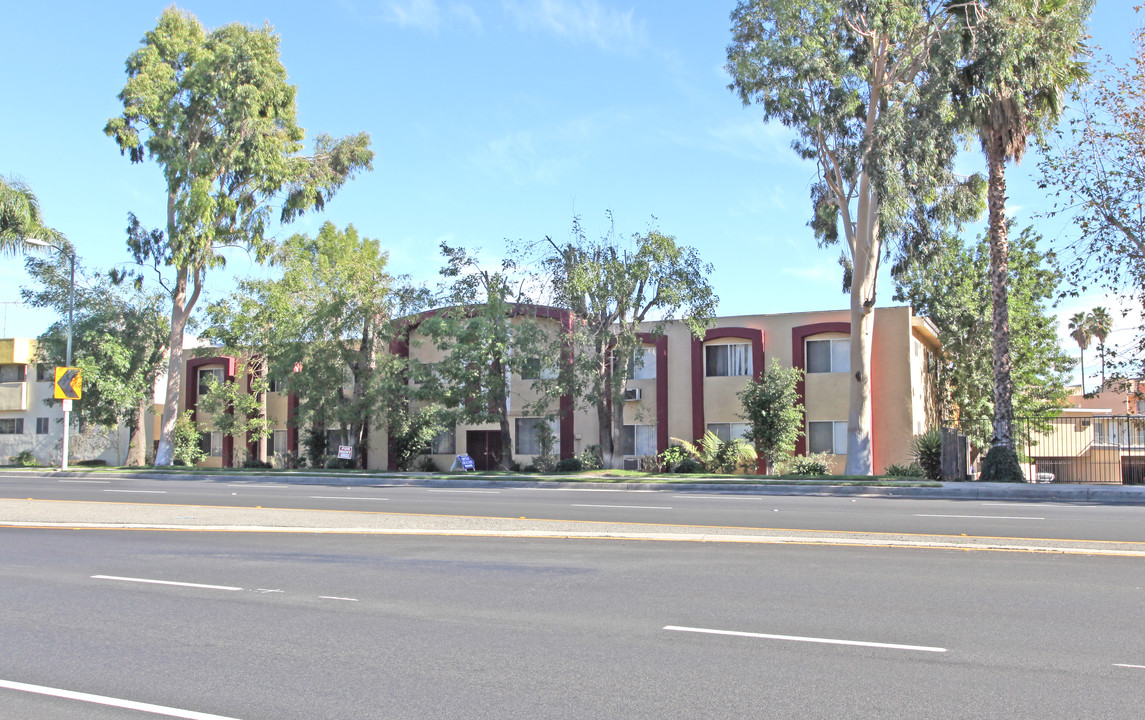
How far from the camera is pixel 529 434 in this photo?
40.3 meters

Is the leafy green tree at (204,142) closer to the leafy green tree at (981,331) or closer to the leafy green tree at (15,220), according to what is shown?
the leafy green tree at (15,220)

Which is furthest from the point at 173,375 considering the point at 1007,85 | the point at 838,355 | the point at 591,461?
the point at 1007,85

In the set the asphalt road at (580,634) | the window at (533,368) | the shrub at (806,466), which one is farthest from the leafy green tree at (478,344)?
the asphalt road at (580,634)

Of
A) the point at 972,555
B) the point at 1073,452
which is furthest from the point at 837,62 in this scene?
the point at 1073,452

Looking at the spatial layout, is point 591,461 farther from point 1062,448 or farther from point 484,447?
point 1062,448

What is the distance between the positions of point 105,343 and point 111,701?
40234mm

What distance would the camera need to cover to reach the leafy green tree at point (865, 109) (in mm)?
26703

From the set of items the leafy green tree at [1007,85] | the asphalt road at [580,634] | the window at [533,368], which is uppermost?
the leafy green tree at [1007,85]

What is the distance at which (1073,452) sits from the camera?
49375mm

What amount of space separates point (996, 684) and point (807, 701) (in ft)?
4.24

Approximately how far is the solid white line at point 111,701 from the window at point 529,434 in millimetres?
33277

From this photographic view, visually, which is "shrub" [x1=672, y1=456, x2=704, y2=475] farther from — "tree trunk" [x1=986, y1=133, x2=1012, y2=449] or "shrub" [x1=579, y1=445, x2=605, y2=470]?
"tree trunk" [x1=986, y1=133, x2=1012, y2=449]

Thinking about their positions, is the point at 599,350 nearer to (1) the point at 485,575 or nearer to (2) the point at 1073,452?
(1) the point at 485,575

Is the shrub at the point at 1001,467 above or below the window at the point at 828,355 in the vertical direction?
below
